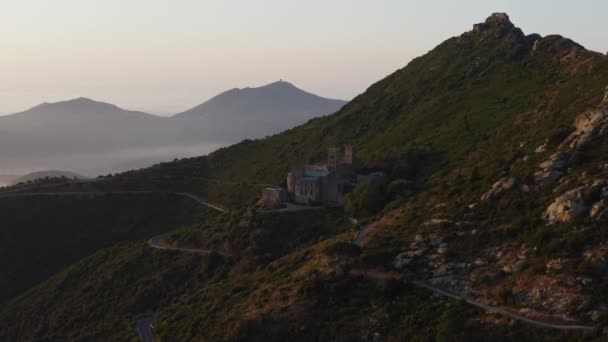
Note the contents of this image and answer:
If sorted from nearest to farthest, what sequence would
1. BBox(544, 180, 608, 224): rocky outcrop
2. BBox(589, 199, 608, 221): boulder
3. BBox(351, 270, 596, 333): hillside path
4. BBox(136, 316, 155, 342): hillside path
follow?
BBox(351, 270, 596, 333): hillside path < BBox(589, 199, 608, 221): boulder < BBox(544, 180, 608, 224): rocky outcrop < BBox(136, 316, 155, 342): hillside path

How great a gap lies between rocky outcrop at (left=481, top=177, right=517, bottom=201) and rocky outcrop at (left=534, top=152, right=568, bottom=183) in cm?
159

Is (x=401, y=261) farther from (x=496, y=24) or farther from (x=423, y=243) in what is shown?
(x=496, y=24)

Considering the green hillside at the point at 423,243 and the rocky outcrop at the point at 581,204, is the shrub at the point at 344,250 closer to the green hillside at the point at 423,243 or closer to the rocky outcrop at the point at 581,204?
the green hillside at the point at 423,243

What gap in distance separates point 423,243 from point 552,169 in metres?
10.1

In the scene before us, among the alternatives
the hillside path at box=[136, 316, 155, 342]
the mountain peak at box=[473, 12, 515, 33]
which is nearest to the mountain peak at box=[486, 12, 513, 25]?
the mountain peak at box=[473, 12, 515, 33]

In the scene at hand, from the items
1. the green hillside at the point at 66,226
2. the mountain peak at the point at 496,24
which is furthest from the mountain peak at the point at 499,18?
the green hillside at the point at 66,226

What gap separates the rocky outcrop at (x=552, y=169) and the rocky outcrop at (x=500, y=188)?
1.59 meters

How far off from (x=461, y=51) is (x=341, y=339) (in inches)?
3348

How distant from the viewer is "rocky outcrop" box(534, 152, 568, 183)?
37719 millimetres

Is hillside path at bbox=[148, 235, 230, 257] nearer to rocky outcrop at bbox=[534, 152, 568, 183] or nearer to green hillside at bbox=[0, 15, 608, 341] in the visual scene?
green hillside at bbox=[0, 15, 608, 341]

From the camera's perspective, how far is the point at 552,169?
38.3 meters

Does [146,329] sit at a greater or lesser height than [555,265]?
lesser

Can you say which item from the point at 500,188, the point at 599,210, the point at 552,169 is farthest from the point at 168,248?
the point at 599,210

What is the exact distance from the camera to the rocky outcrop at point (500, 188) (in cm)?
3938
